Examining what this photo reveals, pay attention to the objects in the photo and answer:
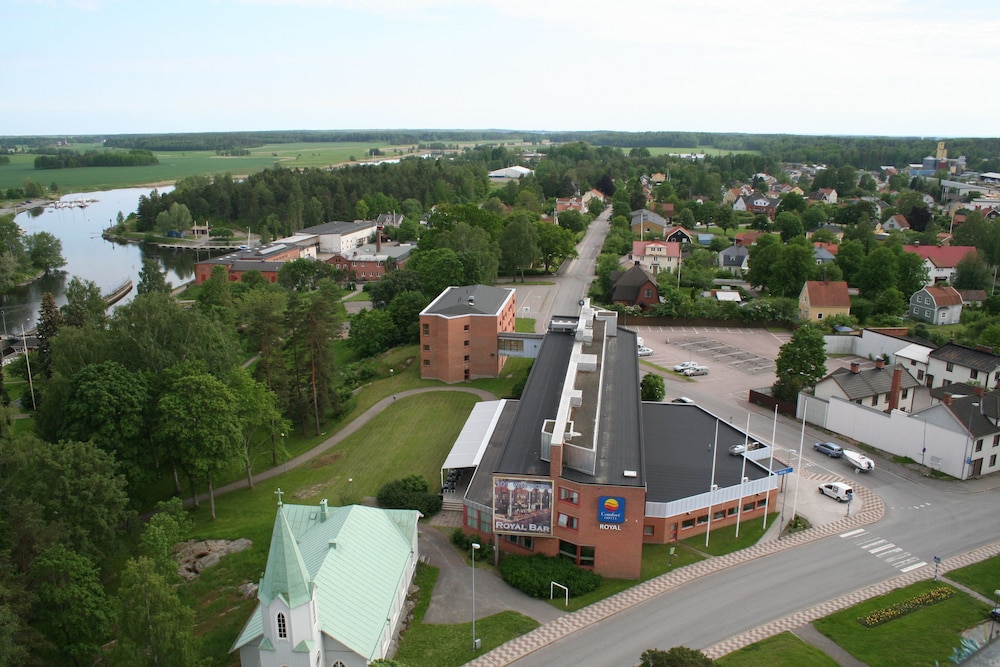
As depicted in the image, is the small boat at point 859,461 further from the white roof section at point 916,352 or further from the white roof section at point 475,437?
the white roof section at point 475,437

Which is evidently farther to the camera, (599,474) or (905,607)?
(599,474)

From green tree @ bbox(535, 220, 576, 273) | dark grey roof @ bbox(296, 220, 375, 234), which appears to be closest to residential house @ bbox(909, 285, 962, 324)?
green tree @ bbox(535, 220, 576, 273)

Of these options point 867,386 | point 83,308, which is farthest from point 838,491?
point 83,308

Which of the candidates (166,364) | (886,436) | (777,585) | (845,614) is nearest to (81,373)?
(166,364)

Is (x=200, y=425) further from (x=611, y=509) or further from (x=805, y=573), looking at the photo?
(x=805, y=573)

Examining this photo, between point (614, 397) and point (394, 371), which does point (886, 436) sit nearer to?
point (614, 397)

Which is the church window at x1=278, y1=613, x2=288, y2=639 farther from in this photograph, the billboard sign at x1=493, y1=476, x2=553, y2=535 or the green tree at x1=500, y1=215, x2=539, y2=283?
the green tree at x1=500, y1=215, x2=539, y2=283
